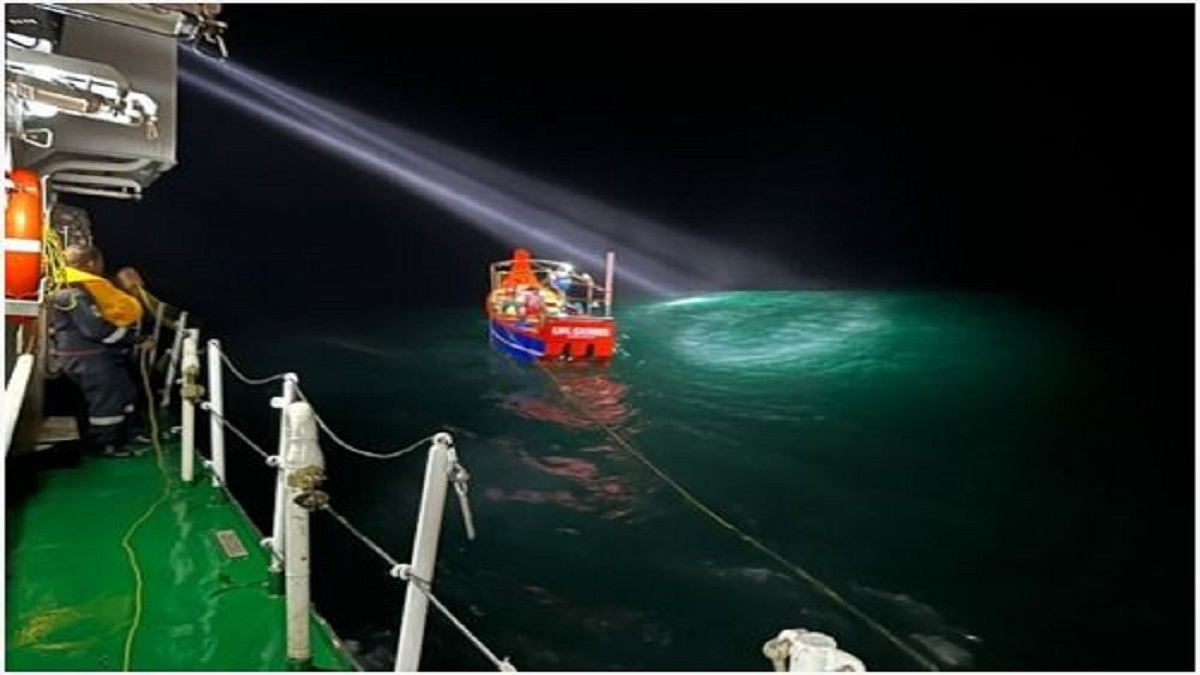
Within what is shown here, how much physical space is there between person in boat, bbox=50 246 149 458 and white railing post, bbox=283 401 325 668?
11.2ft

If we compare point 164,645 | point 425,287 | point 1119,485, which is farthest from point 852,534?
point 425,287

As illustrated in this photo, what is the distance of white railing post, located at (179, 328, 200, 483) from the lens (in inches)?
201

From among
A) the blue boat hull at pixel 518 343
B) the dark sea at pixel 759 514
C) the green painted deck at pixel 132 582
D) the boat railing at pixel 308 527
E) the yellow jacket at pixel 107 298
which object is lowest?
the dark sea at pixel 759 514

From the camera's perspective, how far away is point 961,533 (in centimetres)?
807

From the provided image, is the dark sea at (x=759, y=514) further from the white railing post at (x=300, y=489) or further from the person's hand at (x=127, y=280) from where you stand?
the white railing post at (x=300, y=489)

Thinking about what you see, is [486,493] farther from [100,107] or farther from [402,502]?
[100,107]

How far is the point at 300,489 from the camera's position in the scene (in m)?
3.05

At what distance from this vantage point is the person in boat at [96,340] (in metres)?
5.79

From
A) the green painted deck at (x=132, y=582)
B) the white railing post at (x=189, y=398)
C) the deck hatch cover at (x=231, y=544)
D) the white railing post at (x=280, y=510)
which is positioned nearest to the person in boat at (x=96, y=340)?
the green painted deck at (x=132, y=582)

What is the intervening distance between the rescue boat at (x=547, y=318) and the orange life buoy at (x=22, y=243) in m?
9.92

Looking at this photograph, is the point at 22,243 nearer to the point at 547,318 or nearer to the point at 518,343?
the point at 547,318

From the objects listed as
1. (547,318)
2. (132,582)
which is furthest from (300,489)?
(547,318)

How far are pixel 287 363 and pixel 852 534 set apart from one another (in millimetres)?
15170

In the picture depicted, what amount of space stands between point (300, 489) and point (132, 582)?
5.60ft
